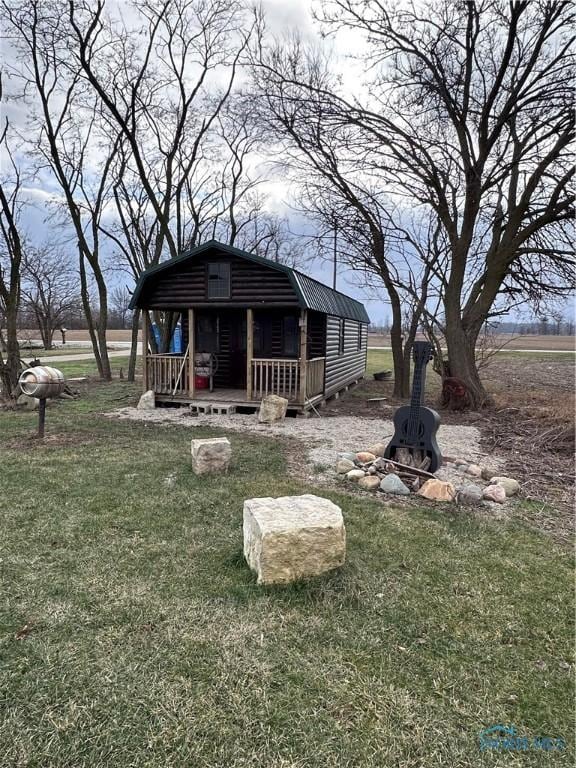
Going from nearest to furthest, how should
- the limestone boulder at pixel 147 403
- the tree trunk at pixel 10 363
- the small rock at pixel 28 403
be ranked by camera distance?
the small rock at pixel 28 403, the tree trunk at pixel 10 363, the limestone boulder at pixel 147 403

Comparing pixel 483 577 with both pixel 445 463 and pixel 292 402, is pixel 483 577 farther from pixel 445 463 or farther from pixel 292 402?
pixel 292 402

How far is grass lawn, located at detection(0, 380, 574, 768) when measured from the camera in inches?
71.4

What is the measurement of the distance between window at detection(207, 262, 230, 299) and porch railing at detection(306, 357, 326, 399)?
8.11 ft

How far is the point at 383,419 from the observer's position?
9.56 metres

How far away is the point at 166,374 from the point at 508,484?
8.15m

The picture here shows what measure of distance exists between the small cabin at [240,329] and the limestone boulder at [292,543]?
630cm

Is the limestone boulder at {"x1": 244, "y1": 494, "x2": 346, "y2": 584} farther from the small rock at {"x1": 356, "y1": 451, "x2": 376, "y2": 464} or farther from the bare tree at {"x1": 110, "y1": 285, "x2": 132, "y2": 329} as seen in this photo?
the bare tree at {"x1": 110, "y1": 285, "x2": 132, "y2": 329}

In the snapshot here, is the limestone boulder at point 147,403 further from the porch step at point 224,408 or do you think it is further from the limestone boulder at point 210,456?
the limestone boulder at point 210,456

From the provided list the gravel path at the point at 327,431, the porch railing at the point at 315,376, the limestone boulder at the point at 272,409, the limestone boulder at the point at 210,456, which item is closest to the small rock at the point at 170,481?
the limestone boulder at the point at 210,456

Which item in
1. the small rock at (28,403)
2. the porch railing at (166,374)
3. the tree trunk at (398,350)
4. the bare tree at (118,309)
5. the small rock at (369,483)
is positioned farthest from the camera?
the bare tree at (118,309)

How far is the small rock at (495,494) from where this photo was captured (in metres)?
4.66

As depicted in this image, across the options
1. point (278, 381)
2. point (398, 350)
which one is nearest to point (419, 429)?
point (278, 381)

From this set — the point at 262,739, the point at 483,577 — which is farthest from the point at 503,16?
the point at 262,739

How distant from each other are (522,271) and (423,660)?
1110 centimetres
